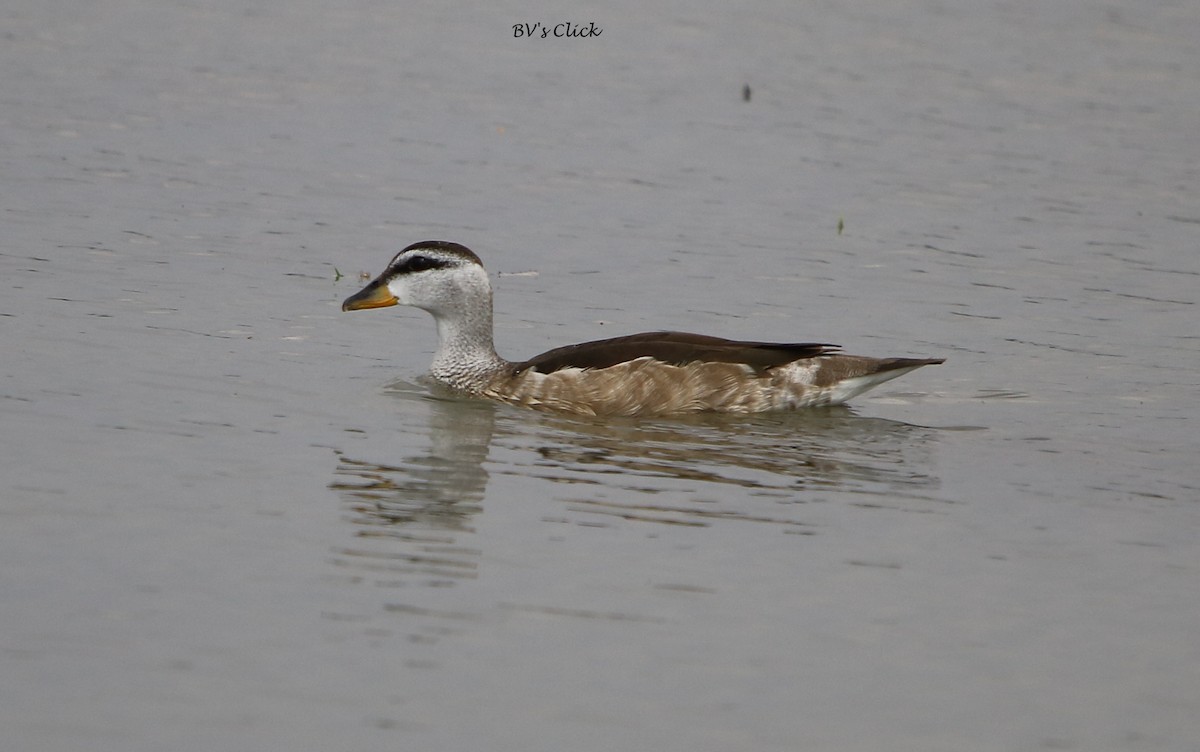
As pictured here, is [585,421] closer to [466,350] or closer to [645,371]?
[645,371]

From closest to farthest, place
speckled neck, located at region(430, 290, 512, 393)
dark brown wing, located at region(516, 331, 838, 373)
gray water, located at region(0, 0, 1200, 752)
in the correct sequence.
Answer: gray water, located at region(0, 0, 1200, 752)
dark brown wing, located at region(516, 331, 838, 373)
speckled neck, located at region(430, 290, 512, 393)

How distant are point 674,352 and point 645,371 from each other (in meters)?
0.26

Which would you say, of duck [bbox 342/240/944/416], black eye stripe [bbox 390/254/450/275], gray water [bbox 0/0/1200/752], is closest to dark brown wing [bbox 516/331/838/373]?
duck [bbox 342/240/944/416]

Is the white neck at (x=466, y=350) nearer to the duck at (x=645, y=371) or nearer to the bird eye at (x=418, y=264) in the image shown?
the duck at (x=645, y=371)

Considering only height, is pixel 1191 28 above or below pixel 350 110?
above

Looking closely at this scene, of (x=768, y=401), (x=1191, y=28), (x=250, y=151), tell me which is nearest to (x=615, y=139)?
(x=250, y=151)

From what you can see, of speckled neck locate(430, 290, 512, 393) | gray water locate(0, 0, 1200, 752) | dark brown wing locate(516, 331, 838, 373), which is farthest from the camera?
speckled neck locate(430, 290, 512, 393)

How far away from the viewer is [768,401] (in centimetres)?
1372

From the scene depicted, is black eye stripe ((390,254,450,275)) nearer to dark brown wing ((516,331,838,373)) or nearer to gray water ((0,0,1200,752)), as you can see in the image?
gray water ((0,0,1200,752))

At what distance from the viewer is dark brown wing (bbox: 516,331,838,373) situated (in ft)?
43.5

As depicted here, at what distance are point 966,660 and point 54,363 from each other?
7.46 metres

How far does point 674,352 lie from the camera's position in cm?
1337

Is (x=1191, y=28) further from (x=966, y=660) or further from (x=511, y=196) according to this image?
(x=966, y=660)

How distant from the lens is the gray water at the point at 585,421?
25.1ft
